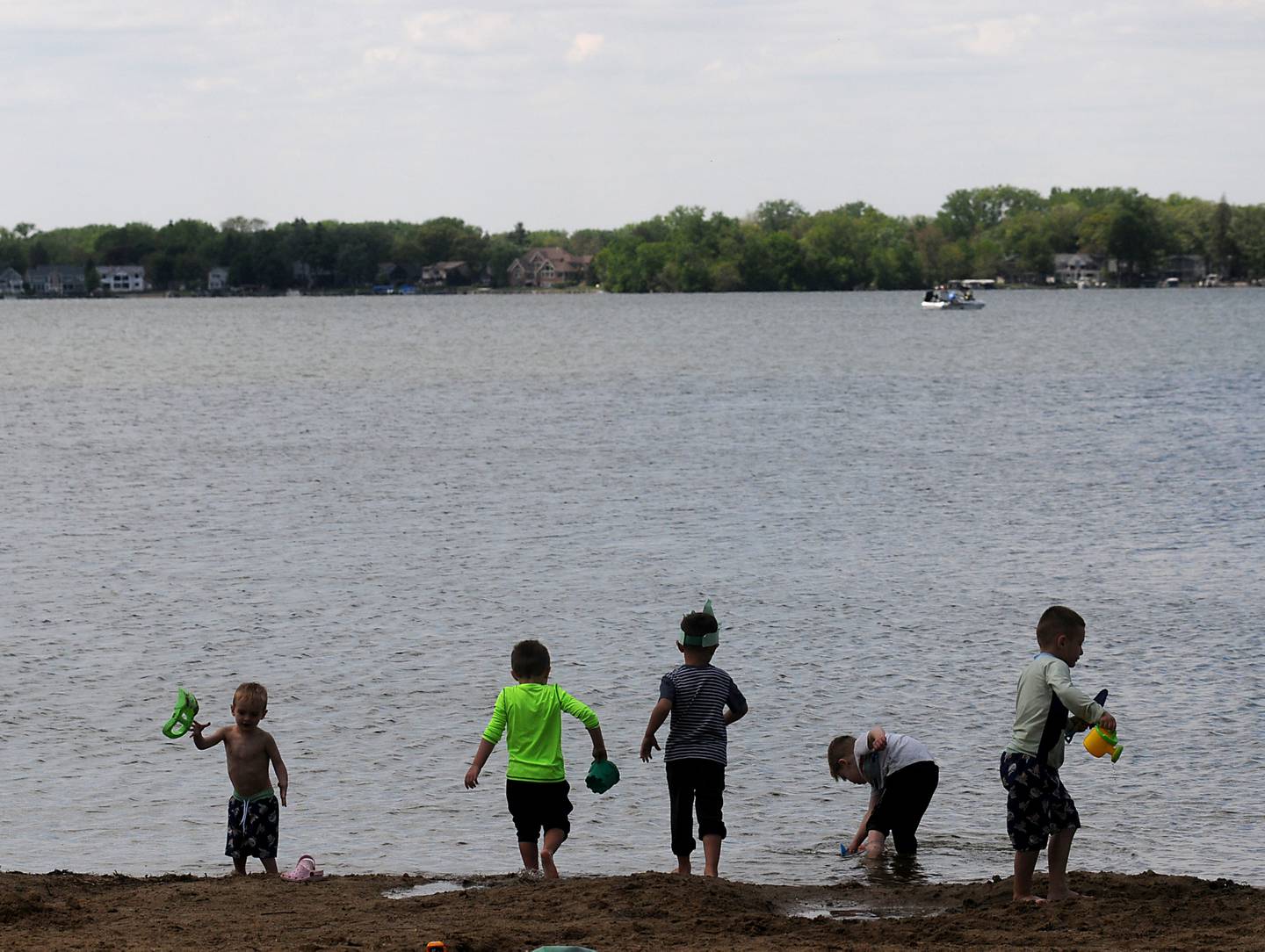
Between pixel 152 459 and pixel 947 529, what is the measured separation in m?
18.3

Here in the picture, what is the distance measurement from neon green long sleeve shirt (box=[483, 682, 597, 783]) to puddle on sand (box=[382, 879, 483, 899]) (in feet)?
2.55

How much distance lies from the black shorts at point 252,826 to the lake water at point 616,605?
131cm

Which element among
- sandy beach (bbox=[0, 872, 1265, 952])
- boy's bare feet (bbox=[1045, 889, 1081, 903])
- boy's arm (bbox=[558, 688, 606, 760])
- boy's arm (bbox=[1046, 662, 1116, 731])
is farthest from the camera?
boy's arm (bbox=[558, 688, 606, 760])

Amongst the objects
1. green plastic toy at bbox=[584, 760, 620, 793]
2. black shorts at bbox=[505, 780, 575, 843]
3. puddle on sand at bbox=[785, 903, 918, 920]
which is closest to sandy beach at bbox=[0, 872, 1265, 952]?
puddle on sand at bbox=[785, 903, 918, 920]

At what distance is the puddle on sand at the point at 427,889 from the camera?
8852mm

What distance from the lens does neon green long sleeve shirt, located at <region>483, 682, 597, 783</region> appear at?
8.59m

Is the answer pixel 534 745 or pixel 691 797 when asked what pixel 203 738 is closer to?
pixel 534 745

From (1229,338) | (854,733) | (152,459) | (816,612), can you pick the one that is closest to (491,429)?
(152,459)

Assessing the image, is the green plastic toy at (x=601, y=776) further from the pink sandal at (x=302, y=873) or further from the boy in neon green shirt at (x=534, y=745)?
the pink sandal at (x=302, y=873)

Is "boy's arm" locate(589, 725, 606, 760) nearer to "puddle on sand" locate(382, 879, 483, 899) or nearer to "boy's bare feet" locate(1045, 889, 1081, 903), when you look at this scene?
"puddle on sand" locate(382, 879, 483, 899)

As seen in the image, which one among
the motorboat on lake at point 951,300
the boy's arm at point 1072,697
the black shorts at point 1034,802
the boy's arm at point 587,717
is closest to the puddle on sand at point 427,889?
the boy's arm at point 587,717

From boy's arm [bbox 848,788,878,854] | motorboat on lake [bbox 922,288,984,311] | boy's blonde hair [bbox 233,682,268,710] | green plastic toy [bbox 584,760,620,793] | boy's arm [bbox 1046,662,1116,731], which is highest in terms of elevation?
motorboat on lake [bbox 922,288,984,311]

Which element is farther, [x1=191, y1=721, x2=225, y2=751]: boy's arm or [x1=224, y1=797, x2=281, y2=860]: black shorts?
[x1=224, y1=797, x2=281, y2=860]: black shorts

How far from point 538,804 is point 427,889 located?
919 mm
